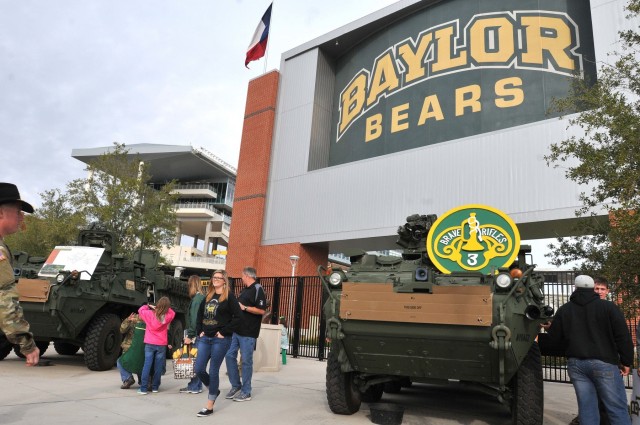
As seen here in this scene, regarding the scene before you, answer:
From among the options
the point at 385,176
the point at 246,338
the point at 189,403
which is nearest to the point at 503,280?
the point at 246,338

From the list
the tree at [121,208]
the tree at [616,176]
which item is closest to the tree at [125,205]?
the tree at [121,208]

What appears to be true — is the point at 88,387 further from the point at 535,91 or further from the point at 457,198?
the point at 535,91

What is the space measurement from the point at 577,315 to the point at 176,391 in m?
5.64

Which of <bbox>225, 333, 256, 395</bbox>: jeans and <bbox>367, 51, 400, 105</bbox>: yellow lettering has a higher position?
<bbox>367, 51, 400, 105</bbox>: yellow lettering

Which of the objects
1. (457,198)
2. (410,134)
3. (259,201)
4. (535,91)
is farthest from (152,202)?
(535,91)

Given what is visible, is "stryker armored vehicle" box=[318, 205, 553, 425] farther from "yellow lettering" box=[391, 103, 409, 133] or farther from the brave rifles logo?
"yellow lettering" box=[391, 103, 409, 133]

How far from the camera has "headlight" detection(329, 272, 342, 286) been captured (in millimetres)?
6090

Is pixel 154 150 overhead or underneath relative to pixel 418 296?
overhead

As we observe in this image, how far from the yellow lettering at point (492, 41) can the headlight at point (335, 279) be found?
16.0 meters

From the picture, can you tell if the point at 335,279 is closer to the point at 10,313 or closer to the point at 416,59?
the point at 10,313

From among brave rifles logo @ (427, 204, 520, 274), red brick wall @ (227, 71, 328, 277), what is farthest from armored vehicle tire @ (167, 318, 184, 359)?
red brick wall @ (227, 71, 328, 277)

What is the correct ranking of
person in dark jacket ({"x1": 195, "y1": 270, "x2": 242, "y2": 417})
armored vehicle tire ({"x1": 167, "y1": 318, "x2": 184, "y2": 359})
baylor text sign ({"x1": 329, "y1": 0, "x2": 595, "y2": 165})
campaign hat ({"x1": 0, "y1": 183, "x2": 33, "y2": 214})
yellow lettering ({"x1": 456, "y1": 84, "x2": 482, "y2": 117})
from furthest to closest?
yellow lettering ({"x1": 456, "y1": 84, "x2": 482, "y2": 117}) → baylor text sign ({"x1": 329, "y1": 0, "x2": 595, "y2": 165}) → armored vehicle tire ({"x1": 167, "y1": 318, "x2": 184, "y2": 359}) → person in dark jacket ({"x1": 195, "y1": 270, "x2": 242, "y2": 417}) → campaign hat ({"x1": 0, "y1": 183, "x2": 33, "y2": 214})

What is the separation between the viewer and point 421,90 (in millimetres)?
21203

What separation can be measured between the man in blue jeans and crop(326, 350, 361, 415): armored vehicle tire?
118 cm
